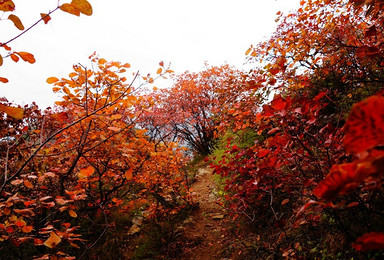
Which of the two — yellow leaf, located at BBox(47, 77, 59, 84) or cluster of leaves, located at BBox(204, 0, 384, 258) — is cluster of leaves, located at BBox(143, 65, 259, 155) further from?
yellow leaf, located at BBox(47, 77, 59, 84)

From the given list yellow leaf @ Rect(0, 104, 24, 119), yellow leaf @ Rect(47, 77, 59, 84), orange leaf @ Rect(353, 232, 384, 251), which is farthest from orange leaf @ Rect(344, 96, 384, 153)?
yellow leaf @ Rect(47, 77, 59, 84)

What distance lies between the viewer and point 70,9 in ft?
2.97

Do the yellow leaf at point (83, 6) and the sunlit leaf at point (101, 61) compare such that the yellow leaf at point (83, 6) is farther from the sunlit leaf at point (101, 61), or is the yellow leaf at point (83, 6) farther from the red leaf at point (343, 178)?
the sunlit leaf at point (101, 61)

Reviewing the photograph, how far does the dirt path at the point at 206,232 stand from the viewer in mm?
4168

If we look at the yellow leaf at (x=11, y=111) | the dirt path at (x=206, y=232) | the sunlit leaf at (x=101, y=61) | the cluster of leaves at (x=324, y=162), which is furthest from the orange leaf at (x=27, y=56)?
the dirt path at (x=206, y=232)

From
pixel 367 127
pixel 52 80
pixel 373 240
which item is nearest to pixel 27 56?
pixel 52 80

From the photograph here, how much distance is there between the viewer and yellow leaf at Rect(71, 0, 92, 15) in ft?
2.90

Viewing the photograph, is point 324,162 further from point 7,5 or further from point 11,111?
point 7,5

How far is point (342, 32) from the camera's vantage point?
3.36m

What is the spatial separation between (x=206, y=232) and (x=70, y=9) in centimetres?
520

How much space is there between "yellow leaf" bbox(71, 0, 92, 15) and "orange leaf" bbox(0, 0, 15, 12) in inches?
11.6

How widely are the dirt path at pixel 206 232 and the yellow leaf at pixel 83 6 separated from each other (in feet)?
13.0

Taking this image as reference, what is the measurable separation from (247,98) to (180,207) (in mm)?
3720

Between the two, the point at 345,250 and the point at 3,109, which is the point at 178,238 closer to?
the point at 345,250
